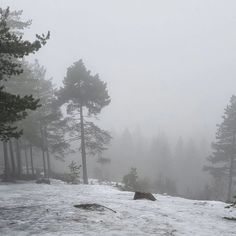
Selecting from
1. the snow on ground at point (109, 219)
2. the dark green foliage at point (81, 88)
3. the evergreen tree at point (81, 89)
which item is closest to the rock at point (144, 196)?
the snow on ground at point (109, 219)

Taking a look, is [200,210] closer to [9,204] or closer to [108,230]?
[108,230]

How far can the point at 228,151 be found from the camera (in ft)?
136

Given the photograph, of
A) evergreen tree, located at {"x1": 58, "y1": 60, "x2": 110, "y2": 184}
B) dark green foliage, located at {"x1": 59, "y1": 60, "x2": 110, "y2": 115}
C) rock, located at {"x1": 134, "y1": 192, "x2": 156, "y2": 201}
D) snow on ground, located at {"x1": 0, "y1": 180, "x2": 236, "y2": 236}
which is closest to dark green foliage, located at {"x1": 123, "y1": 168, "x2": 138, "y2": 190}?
evergreen tree, located at {"x1": 58, "y1": 60, "x2": 110, "y2": 184}

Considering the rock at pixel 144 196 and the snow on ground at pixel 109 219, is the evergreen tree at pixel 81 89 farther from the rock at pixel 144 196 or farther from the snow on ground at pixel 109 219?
the snow on ground at pixel 109 219

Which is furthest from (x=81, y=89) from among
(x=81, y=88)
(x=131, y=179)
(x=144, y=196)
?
(x=144, y=196)

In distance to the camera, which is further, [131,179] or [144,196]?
[131,179]

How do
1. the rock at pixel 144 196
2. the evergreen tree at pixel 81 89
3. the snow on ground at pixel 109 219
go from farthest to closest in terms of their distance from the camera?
the evergreen tree at pixel 81 89, the rock at pixel 144 196, the snow on ground at pixel 109 219

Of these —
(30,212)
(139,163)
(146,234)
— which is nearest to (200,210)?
Answer: (146,234)

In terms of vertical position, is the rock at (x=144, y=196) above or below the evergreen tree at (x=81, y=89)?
below

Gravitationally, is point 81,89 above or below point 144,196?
above

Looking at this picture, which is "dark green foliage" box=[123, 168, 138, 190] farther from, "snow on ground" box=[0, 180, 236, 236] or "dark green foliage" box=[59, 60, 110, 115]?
"snow on ground" box=[0, 180, 236, 236]

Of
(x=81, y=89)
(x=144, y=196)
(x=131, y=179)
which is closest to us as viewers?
(x=144, y=196)

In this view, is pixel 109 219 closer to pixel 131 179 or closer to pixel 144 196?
pixel 144 196

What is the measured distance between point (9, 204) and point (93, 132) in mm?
19440
